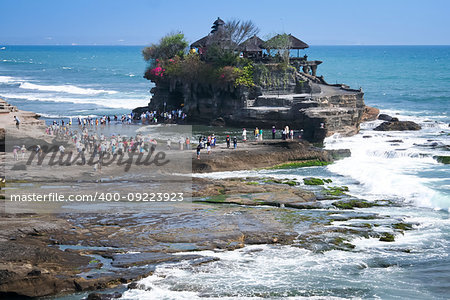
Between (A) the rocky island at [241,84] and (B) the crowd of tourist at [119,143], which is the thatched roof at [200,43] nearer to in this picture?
(A) the rocky island at [241,84]

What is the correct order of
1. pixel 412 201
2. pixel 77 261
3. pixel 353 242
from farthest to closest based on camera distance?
1. pixel 412 201
2. pixel 353 242
3. pixel 77 261

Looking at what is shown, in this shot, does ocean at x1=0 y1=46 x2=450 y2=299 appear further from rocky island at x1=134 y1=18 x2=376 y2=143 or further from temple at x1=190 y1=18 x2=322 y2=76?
temple at x1=190 y1=18 x2=322 y2=76

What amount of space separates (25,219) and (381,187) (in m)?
17.0

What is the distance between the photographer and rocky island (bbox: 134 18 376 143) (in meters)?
48.8

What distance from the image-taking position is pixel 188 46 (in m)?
56.5

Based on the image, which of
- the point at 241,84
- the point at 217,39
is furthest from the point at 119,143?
the point at 217,39

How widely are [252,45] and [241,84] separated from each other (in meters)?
5.41

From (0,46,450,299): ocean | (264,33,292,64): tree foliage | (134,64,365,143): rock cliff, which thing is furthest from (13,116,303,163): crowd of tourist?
(264,33,292,64): tree foliage

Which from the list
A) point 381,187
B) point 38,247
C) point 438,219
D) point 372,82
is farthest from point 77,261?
point 372,82

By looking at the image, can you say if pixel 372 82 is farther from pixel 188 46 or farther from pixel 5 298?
pixel 5 298

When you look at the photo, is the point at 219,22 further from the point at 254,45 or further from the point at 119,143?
the point at 119,143

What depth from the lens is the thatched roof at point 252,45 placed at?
53.3 m

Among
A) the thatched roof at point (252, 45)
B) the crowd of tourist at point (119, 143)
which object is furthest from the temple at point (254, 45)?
the crowd of tourist at point (119, 143)

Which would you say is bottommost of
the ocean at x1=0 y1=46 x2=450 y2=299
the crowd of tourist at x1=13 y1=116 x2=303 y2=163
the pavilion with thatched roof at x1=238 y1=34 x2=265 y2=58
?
the ocean at x1=0 y1=46 x2=450 y2=299
